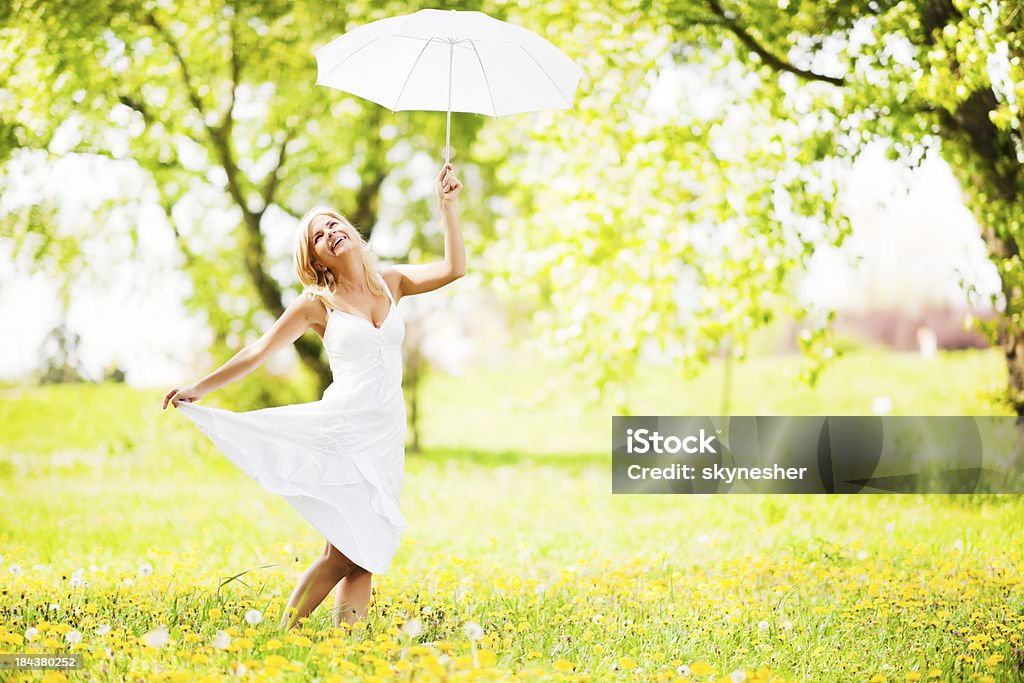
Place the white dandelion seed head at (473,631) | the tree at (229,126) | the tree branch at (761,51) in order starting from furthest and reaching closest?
the tree at (229,126) < the tree branch at (761,51) < the white dandelion seed head at (473,631)

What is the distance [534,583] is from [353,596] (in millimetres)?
1466

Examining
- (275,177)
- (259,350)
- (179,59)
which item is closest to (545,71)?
(259,350)

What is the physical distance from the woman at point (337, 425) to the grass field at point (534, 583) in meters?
0.33

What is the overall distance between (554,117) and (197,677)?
21.7ft

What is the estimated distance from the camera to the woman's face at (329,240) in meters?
4.16

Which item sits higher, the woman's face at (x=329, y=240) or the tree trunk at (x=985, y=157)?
the tree trunk at (x=985, y=157)


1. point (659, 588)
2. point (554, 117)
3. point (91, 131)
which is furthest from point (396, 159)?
point (659, 588)

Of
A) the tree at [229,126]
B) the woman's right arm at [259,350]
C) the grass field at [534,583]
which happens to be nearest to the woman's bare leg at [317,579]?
the grass field at [534,583]

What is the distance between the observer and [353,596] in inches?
165

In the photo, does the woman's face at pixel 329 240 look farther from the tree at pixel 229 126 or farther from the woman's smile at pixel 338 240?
the tree at pixel 229 126

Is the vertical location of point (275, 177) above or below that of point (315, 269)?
above

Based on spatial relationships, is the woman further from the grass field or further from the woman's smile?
the grass field

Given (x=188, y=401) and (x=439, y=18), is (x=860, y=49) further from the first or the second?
(x=188, y=401)

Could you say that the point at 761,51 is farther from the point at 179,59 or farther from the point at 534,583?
the point at 179,59
